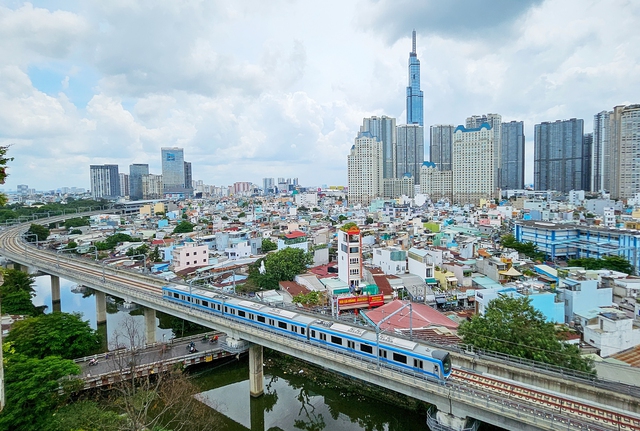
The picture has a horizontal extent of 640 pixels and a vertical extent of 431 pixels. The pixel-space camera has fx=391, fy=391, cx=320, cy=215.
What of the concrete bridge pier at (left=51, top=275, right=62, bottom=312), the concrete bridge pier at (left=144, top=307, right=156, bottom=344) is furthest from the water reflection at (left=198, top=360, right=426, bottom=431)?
the concrete bridge pier at (left=51, top=275, right=62, bottom=312)

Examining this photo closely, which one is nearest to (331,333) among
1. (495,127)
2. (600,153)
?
(600,153)

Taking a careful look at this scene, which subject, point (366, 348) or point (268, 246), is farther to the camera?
point (268, 246)

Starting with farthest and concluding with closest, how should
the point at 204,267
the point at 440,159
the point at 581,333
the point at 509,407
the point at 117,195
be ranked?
the point at 117,195, the point at 440,159, the point at 204,267, the point at 581,333, the point at 509,407

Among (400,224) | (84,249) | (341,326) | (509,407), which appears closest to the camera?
(509,407)

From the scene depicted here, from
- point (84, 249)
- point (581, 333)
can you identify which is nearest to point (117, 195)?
point (84, 249)

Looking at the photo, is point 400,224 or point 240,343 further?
point 400,224

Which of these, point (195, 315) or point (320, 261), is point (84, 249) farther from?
point (195, 315)

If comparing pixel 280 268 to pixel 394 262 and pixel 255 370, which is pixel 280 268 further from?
pixel 255 370
